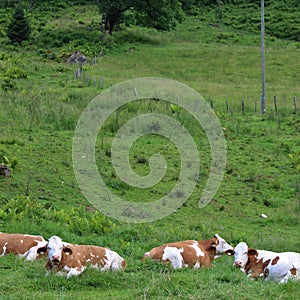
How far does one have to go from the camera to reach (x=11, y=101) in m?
25.5

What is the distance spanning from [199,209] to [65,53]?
30.3 m

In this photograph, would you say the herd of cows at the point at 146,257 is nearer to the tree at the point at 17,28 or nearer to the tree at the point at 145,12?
the tree at the point at 17,28

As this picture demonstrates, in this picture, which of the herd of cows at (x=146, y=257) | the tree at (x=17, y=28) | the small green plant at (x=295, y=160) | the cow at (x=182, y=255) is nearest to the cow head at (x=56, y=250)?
the herd of cows at (x=146, y=257)

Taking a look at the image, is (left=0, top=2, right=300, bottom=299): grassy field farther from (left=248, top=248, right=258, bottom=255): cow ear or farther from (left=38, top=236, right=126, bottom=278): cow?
(left=248, top=248, right=258, bottom=255): cow ear

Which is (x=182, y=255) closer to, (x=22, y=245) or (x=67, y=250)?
(x=67, y=250)

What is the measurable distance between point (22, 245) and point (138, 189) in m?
7.40

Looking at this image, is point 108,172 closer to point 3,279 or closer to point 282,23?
point 3,279

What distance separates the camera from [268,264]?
10.8 metres

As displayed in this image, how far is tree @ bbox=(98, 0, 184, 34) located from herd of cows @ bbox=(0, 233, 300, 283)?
41.4 metres

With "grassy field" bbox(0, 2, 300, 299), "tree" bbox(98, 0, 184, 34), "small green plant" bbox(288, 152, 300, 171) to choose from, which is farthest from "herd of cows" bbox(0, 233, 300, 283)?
"tree" bbox(98, 0, 184, 34)

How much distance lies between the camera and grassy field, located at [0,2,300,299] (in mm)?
9016

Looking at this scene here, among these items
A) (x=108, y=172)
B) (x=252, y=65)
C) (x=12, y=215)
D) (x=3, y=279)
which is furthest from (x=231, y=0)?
(x=3, y=279)

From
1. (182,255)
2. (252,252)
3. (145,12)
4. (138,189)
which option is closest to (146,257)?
(182,255)

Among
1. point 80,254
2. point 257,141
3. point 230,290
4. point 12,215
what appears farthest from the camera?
point 257,141
